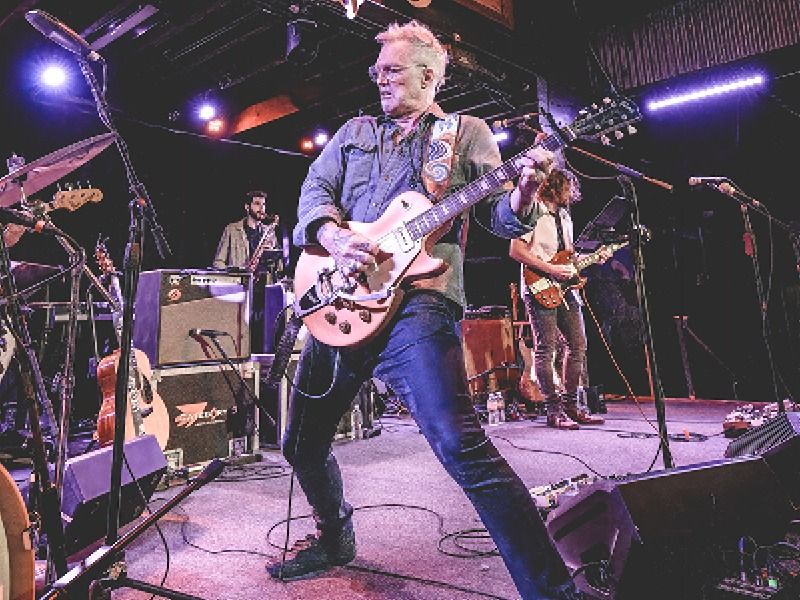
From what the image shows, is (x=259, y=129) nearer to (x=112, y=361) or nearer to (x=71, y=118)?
(x=71, y=118)

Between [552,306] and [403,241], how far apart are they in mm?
4002

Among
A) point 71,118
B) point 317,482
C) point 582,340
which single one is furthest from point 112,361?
Answer: point 71,118

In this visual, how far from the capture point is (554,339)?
591 cm

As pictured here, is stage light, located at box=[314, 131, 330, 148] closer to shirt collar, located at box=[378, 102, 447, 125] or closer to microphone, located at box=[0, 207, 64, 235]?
shirt collar, located at box=[378, 102, 447, 125]

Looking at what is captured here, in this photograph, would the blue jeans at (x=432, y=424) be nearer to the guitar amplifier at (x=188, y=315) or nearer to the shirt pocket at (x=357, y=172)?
the shirt pocket at (x=357, y=172)

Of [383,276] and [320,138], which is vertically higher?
[320,138]

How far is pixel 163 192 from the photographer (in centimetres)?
Answer: 972

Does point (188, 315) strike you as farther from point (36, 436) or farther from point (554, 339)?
point (554, 339)

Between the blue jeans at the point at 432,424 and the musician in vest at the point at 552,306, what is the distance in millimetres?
3741

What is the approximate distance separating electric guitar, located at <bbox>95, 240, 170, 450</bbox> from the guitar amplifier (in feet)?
0.60

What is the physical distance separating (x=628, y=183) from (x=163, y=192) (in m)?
8.67

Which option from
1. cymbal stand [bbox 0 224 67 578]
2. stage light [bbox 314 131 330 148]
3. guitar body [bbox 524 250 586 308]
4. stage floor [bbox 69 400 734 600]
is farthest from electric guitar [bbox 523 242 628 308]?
stage light [bbox 314 131 330 148]

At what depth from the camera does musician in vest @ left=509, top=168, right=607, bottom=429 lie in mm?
5801

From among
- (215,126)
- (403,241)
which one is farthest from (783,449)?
(215,126)
